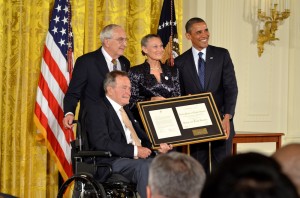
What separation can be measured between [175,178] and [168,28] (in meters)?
5.31

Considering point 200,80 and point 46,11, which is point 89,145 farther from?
point 46,11

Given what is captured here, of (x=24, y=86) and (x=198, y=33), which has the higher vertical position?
(x=198, y=33)

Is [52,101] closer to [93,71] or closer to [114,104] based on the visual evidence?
[93,71]

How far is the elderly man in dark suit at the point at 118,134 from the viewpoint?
4543 millimetres

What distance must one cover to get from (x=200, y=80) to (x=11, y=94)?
1872 millimetres

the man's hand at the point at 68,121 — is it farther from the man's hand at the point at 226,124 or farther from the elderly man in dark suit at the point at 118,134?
the man's hand at the point at 226,124

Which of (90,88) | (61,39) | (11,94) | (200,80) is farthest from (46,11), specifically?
(200,80)

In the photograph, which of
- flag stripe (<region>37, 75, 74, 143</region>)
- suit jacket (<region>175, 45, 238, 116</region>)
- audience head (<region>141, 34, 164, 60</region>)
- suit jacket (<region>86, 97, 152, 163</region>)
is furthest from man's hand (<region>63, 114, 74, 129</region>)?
suit jacket (<region>175, 45, 238, 116</region>)

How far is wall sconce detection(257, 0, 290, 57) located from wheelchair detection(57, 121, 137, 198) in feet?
13.7

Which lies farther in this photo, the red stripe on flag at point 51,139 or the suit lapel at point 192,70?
the red stripe on flag at point 51,139

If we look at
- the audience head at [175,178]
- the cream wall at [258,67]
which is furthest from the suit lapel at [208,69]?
the audience head at [175,178]

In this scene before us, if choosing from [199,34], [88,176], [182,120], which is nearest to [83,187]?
[88,176]

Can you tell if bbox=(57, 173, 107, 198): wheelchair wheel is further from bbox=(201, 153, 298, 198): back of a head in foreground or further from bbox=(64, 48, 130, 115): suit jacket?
bbox=(201, 153, 298, 198): back of a head in foreground

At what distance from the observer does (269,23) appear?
322 inches
